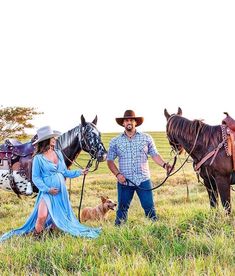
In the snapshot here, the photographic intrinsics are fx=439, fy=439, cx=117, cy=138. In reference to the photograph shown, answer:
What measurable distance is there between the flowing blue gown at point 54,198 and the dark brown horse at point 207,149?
7.19 feet

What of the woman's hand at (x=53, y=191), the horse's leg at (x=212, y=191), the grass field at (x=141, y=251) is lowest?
A: the grass field at (x=141, y=251)

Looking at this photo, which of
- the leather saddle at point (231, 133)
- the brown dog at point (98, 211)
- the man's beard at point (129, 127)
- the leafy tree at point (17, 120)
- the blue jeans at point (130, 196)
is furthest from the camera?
the leafy tree at point (17, 120)

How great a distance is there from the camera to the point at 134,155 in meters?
7.30

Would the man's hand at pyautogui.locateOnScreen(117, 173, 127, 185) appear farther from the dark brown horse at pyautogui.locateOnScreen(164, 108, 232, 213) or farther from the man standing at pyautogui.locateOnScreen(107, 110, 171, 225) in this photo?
the dark brown horse at pyautogui.locateOnScreen(164, 108, 232, 213)

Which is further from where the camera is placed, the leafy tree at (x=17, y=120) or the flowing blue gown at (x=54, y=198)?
the leafy tree at (x=17, y=120)

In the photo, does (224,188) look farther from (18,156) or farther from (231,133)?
(18,156)

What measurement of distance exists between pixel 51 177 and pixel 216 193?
2.92 metres

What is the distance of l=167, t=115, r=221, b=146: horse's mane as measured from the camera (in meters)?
7.48

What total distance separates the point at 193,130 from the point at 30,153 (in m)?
3.07

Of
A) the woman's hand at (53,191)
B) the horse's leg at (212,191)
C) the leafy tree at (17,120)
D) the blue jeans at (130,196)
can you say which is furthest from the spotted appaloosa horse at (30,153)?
the leafy tree at (17,120)

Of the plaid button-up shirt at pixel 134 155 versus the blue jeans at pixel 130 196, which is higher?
the plaid button-up shirt at pixel 134 155

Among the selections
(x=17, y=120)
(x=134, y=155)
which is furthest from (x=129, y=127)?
(x=17, y=120)

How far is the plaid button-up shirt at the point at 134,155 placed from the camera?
7.30 meters

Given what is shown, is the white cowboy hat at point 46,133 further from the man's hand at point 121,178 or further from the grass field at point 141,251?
the man's hand at point 121,178
